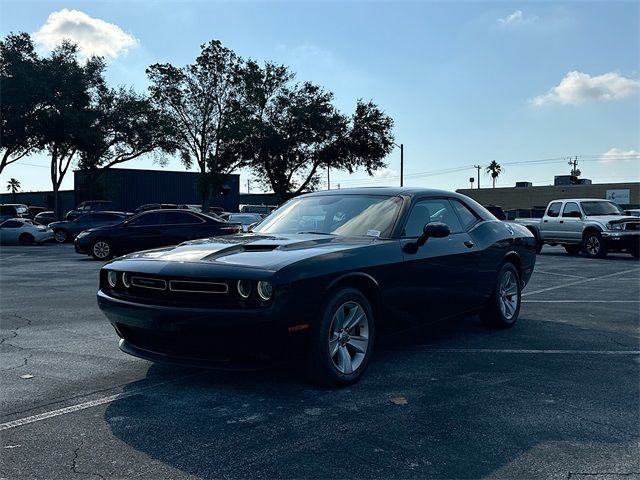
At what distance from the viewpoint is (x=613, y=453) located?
329 centimetres

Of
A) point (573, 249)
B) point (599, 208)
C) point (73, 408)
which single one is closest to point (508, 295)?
point (73, 408)

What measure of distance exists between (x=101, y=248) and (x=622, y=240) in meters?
15.0

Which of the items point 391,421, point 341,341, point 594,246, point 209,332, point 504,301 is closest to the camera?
point 391,421

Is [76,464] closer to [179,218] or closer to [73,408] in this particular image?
[73,408]

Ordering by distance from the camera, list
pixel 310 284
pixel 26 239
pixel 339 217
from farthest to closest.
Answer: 1. pixel 26 239
2. pixel 339 217
3. pixel 310 284

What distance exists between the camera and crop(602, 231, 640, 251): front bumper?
18.0 metres

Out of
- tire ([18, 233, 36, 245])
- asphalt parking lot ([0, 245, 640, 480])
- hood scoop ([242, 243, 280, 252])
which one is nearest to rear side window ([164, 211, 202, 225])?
asphalt parking lot ([0, 245, 640, 480])

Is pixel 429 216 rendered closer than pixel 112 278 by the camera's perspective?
No

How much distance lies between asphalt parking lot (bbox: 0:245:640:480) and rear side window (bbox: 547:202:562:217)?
47.3ft

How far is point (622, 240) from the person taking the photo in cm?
1800

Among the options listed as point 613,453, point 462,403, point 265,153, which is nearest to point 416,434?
point 462,403

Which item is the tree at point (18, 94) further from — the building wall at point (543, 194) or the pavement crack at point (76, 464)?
the building wall at point (543, 194)

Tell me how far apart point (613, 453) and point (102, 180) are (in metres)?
44.7

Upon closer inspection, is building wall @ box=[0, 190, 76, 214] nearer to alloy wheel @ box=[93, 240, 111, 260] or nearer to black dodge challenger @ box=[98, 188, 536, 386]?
alloy wheel @ box=[93, 240, 111, 260]
